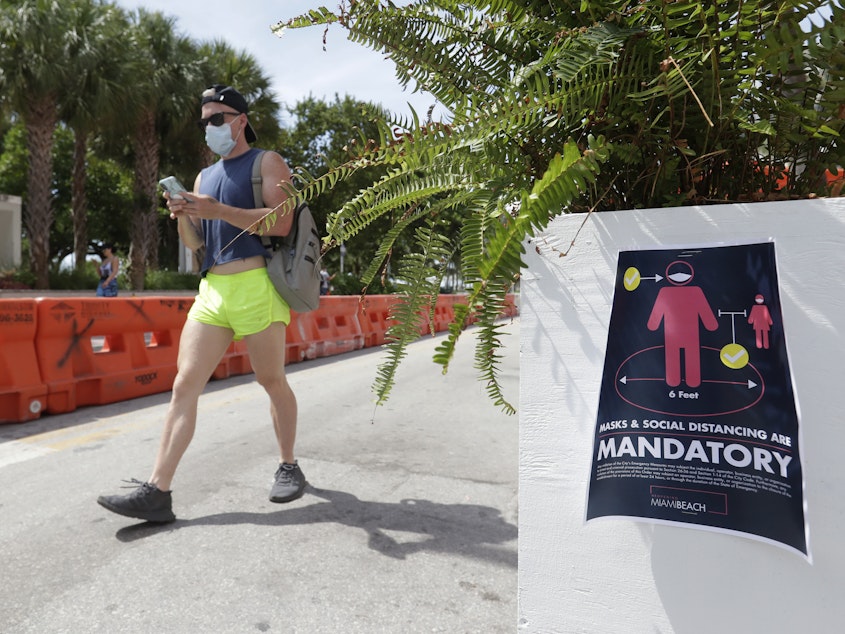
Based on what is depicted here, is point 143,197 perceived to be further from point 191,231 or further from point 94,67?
point 191,231

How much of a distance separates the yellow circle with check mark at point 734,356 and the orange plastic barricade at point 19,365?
5.27 meters

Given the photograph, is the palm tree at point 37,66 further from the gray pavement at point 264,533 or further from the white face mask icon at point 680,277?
the white face mask icon at point 680,277

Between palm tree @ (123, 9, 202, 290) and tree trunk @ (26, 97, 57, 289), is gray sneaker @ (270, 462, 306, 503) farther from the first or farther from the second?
A: palm tree @ (123, 9, 202, 290)

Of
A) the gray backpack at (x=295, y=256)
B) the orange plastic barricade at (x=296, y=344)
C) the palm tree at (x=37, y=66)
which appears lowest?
the orange plastic barricade at (x=296, y=344)

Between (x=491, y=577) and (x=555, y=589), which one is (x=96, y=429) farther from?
(x=555, y=589)

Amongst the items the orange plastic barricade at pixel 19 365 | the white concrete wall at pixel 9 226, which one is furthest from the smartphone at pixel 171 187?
the white concrete wall at pixel 9 226

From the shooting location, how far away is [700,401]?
3.56 ft

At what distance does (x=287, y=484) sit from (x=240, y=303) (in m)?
0.92

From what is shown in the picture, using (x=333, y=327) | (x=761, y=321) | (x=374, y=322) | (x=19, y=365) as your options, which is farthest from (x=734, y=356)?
(x=374, y=322)

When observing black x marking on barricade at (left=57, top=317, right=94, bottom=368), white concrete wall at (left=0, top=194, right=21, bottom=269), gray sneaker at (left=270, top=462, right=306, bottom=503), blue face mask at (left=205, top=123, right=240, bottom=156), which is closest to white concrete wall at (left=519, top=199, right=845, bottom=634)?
gray sneaker at (left=270, top=462, right=306, bottom=503)

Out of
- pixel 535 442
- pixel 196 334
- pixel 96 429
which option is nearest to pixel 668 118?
pixel 535 442

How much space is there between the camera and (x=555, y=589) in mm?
1198

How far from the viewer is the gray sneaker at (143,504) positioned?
267 centimetres

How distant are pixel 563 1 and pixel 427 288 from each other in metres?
0.58
